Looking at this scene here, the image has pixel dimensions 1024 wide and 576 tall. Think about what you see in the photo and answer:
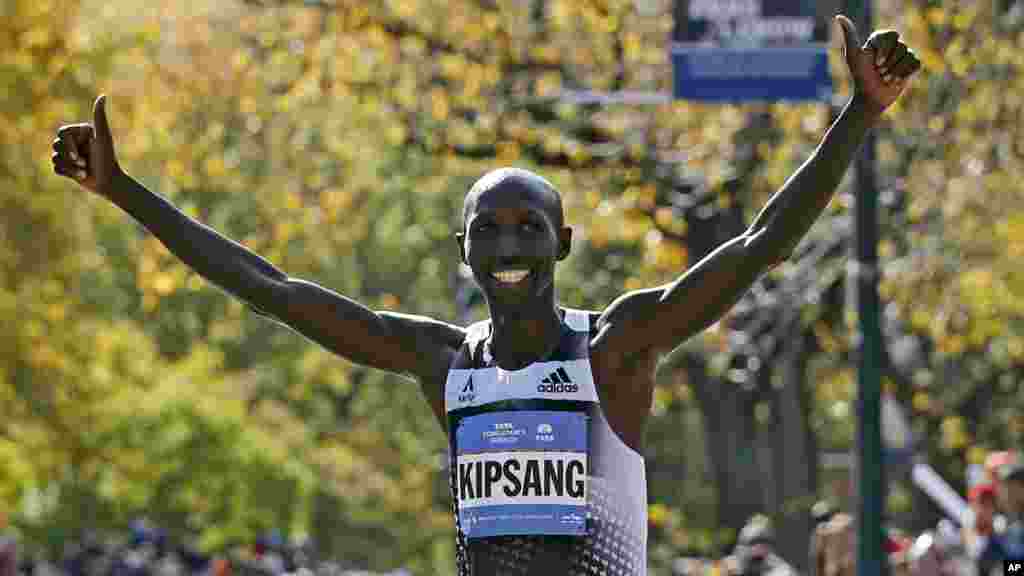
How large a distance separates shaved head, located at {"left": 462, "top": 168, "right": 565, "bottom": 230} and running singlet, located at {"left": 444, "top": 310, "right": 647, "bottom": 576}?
0.86ft

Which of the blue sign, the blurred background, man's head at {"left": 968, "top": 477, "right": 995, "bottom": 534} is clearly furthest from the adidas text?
the blue sign

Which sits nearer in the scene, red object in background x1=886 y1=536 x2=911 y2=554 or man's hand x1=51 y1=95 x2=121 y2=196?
man's hand x1=51 y1=95 x2=121 y2=196

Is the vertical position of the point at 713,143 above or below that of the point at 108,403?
below

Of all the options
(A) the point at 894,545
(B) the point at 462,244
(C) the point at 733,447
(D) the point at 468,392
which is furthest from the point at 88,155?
(C) the point at 733,447

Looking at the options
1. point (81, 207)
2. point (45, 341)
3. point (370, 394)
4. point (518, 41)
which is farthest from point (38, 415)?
point (370, 394)

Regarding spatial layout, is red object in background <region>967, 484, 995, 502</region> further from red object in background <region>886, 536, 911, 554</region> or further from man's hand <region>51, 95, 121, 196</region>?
man's hand <region>51, 95, 121, 196</region>

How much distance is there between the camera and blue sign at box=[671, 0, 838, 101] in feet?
48.5

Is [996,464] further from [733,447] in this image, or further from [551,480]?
[733,447]

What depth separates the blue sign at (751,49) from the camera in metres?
14.8

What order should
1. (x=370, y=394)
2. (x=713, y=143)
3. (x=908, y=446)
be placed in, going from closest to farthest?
(x=908, y=446) → (x=713, y=143) → (x=370, y=394)

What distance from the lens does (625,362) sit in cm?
514

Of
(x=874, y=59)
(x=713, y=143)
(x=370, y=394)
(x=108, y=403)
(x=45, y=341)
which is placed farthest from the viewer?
(x=370, y=394)

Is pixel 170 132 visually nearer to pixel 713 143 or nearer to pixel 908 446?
pixel 713 143

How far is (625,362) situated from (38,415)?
74.4 ft
